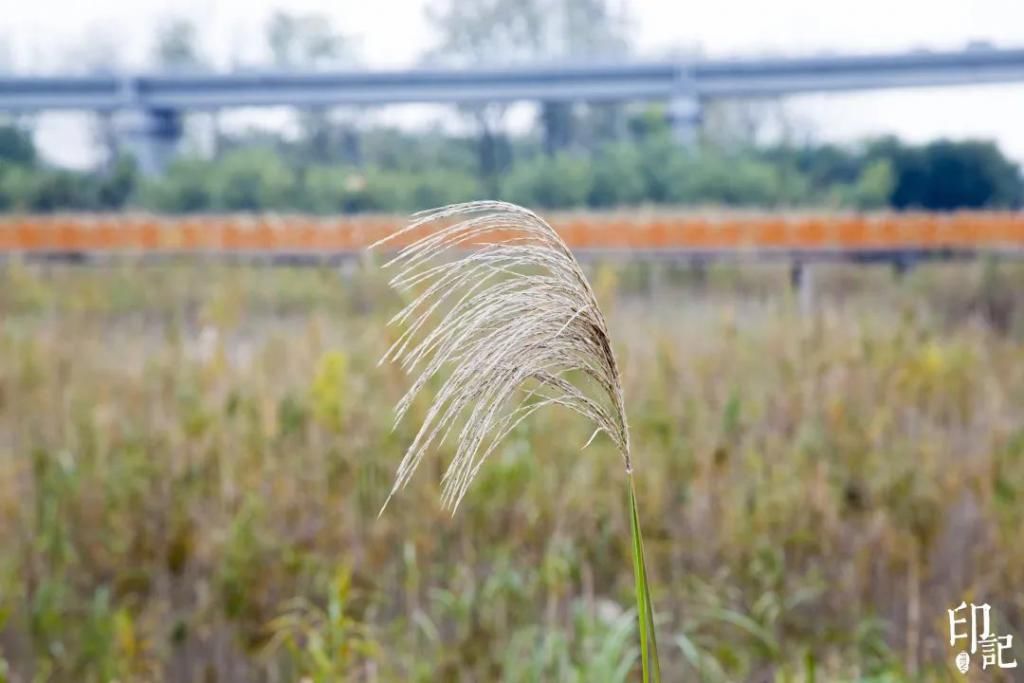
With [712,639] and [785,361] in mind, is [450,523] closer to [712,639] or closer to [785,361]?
[712,639]

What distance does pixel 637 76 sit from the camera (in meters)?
3.68

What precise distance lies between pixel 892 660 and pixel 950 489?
72cm

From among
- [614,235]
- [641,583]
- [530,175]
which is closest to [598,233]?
[614,235]

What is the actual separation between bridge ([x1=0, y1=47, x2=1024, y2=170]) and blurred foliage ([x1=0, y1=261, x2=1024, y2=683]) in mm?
726

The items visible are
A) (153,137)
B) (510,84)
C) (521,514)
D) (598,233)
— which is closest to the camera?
(521,514)

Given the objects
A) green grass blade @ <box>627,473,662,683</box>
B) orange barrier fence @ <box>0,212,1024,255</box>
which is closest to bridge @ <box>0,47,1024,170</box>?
orange barrier fence @ <box>0,212,1024,255</box>

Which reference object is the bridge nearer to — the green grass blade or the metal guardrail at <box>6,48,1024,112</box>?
the metal guardrail at <box>6,48,1024,112</box>

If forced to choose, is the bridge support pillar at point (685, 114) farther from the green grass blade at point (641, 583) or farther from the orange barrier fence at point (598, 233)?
the green grass blade at point (641, 583)

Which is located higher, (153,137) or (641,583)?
(153,137)

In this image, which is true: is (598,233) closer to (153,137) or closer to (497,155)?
(497,155)

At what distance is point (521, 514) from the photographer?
8.96 feet

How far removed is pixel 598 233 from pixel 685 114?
0.53m

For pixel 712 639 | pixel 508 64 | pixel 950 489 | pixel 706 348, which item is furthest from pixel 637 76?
pixel 712 639

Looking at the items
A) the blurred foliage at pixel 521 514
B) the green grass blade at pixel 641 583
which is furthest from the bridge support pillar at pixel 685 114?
the green grass blade at pixel 641 583
